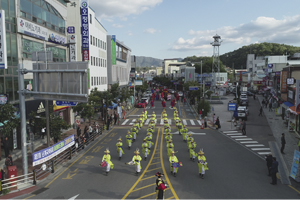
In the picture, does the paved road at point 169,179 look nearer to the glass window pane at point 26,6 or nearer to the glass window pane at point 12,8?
the glass window pane at point 12,8

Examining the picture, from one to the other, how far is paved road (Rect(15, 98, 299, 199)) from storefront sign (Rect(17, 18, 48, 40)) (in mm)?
10291

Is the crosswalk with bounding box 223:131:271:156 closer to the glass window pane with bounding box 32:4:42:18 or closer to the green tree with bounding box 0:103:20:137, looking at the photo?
the green tree with bounding box 0:103:20:137

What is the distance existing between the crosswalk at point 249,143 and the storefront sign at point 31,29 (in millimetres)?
19755

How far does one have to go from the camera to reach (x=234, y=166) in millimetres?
16047

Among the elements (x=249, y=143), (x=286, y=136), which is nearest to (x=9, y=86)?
(x=249, y=143)

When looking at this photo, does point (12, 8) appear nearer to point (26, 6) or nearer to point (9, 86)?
point (26, 6)

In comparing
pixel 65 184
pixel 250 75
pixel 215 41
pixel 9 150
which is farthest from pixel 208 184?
pixel 250 75

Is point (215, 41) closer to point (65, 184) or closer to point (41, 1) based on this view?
point (41, 1)

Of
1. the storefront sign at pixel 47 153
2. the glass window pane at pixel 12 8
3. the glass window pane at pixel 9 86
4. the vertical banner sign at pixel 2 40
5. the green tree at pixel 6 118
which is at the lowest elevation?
the storefront sign at pixel 47 153

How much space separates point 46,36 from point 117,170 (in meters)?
14.7

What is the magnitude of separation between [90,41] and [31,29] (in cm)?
1869

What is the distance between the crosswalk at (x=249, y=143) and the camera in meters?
20.0

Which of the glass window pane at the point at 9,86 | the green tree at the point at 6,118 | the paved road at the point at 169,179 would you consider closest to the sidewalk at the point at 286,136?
the paved road at the point at 169,179

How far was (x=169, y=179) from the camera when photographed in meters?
13.8
